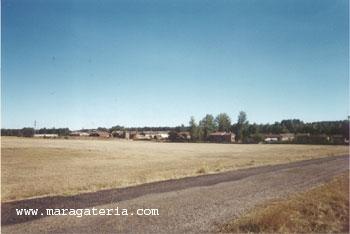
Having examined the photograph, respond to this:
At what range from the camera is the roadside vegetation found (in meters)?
7.55

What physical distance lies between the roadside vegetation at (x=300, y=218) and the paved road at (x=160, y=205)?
827mm

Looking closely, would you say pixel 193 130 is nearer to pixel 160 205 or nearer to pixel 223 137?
pixel 223 137

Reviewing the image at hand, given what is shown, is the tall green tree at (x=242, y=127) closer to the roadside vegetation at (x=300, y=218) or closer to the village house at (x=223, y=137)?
the village house at (x=223, y=137)

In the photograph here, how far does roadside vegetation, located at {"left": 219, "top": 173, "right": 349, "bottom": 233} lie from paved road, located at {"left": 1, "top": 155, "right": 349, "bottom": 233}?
32.6 inches

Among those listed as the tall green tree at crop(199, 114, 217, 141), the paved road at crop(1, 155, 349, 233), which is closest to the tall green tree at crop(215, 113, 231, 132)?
the tall green tree at crop(199, 114, 217, 141)

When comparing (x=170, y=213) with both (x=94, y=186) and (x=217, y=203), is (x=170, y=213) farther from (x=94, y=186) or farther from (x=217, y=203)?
(x=94, y=186)

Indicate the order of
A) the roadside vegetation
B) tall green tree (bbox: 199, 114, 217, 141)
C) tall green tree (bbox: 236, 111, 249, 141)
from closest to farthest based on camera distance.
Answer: the roadside vegetation → tall green tree (bbox: 236, 111, 249, 141) → tall green tree (bbox: 199, 114, 217, 141)

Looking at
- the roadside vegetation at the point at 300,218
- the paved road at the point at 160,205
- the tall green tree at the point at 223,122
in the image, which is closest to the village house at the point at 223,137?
the tall green tree at the point at 223,122

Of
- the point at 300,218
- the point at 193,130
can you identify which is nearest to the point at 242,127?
the point at 193,130

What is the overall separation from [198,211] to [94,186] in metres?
7.28

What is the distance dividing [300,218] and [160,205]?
5.65 metres

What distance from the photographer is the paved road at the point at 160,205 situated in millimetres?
7609

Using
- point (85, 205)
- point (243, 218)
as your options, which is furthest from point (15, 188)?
point (243, 218)

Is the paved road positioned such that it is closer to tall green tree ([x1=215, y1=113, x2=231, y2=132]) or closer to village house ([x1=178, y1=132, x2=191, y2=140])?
village house ([x1=178, y1=132, x2=191, y2=140])
